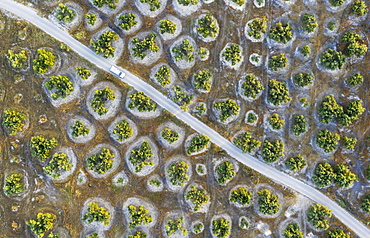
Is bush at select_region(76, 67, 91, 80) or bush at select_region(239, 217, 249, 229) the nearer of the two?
bush at select_region(76, 67, 91, 80)

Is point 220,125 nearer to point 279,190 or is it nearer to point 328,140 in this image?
point 279,190

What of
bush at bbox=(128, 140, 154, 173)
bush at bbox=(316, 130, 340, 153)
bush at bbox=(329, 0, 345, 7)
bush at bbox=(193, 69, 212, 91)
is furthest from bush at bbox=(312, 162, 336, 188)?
bush at bbox=(128, 140, 154, 173)

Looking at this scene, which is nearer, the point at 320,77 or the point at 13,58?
the point at 13,58

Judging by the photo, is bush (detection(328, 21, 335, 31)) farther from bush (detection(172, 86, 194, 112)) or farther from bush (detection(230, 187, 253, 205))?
bush (detection(230, 187, 253, 205))

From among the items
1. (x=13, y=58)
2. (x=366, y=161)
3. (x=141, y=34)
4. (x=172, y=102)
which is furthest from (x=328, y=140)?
(x=13, y=58)

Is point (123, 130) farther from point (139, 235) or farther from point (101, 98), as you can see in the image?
point (139, 235)
